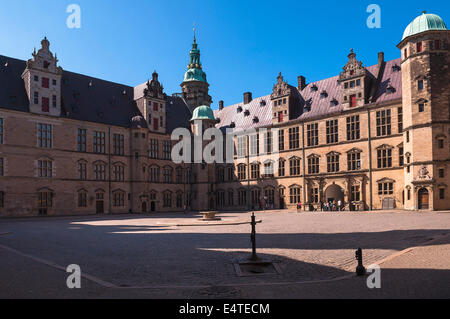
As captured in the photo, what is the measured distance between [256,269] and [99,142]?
49086 millimetres

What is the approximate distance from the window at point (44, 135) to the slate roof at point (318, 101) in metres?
30.9

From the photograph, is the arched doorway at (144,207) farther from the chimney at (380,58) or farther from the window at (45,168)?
the chimney at (380,58)

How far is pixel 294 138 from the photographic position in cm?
5831

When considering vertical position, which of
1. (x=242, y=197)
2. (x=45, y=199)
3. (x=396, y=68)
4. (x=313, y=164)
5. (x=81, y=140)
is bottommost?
(x=242, y=197)

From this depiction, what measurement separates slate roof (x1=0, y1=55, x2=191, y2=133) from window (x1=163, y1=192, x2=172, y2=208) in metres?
11.0

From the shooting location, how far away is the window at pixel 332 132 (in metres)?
53.4

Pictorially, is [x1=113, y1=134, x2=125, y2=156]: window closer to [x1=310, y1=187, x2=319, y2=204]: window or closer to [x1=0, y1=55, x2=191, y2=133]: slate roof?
[x1=0, y1=55, x2=191, y2=133]: slate roof

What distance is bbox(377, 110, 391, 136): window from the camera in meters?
48.1

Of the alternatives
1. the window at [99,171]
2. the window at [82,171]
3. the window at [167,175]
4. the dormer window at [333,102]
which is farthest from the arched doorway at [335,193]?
the window at [82,171]

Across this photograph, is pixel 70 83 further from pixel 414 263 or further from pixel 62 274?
pixel 414 263

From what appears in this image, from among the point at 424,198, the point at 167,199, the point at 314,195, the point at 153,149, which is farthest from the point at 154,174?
the point at 424,198

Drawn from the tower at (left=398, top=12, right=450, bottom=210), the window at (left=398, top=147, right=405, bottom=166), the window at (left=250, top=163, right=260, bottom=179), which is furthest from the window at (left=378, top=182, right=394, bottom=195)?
the window at (left=250, top=163, right=260, bottom=179)

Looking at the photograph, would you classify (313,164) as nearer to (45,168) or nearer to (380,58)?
(380,58)
